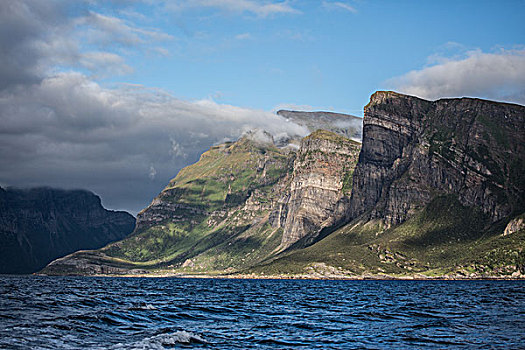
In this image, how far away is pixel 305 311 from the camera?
10488 cm

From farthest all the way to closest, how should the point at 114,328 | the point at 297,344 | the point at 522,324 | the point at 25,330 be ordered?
the point at 522,324
the point at 114,328
the point at 25,330
the point at 297,344

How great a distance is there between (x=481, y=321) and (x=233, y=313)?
4317cm

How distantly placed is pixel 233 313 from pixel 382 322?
Result: 2919 centimetres

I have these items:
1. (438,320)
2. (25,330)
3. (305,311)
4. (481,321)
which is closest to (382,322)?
(438,320)

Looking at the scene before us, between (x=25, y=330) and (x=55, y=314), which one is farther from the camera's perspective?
(x=55, y=314)

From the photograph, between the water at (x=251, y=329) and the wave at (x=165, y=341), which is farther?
the water at (x=251, y=329)

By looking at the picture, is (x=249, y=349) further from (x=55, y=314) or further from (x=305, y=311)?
(x=305, y=311)

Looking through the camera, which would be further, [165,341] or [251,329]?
[251,329]

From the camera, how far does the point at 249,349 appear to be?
5750cm

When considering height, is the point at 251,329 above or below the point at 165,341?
below

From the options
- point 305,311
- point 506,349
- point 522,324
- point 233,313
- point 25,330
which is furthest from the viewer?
point 305,311

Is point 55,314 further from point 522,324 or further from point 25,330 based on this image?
point 522,324

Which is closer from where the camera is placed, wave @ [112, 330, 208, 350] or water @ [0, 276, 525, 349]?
wave @ [112, 330, 208, 350]

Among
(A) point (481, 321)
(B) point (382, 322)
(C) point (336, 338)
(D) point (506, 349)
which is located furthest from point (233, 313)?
(D) point (506, 349)
